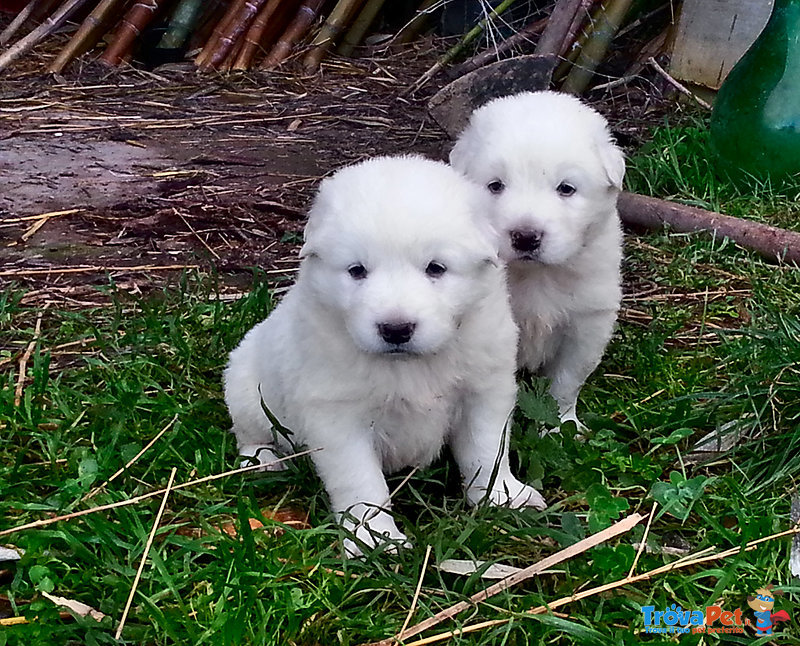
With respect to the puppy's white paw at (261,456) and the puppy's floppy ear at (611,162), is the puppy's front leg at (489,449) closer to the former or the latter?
the puppy's white paw at (261,456)

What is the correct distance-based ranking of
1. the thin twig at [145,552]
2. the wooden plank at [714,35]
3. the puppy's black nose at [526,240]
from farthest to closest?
1. the wooden plank at [714,35]
2. the puppy's black nose at [526,240]
3. the thin twig at [145,552]

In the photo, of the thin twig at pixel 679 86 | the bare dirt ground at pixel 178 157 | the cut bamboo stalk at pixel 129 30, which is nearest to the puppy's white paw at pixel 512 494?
the bare dirt ground at pixel 178 157

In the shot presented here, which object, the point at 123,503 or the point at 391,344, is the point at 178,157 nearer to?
the point at 123,503

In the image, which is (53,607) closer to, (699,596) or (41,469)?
(41,469)

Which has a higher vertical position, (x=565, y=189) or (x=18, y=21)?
(x=565, y=189)

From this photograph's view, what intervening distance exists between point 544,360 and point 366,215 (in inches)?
48.4

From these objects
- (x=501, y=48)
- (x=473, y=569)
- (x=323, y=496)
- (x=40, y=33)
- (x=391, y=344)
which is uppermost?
(x=391, y=344)

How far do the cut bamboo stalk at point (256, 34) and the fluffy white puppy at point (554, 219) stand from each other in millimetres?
5251

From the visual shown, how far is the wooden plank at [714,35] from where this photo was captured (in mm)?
6316

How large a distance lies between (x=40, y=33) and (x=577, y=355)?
6570 millimetres

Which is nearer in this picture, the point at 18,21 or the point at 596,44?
the point at 596,44

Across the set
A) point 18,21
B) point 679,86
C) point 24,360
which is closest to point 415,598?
point 24,360

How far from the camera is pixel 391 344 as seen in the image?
247cm

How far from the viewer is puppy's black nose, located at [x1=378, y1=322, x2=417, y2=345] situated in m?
2.45
